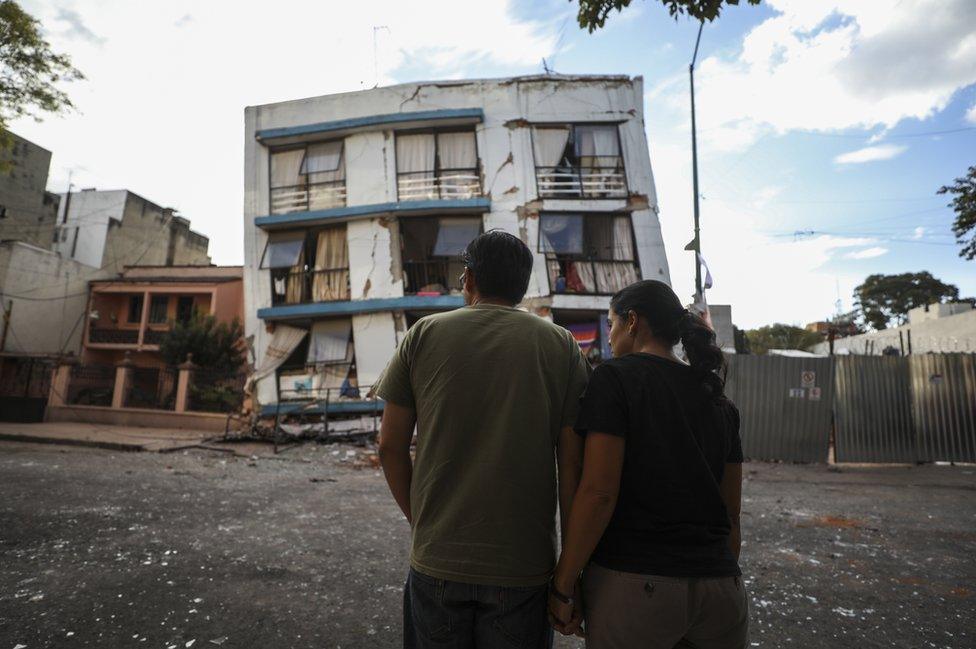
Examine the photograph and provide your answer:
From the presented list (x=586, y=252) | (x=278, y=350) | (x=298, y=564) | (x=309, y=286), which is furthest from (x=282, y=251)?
(x=298, y=564)

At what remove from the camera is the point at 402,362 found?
4.78 ft

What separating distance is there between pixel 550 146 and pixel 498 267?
49.0 ft

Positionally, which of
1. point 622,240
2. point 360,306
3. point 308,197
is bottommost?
point 360,306

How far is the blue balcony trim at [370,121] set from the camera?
15148 millimetres

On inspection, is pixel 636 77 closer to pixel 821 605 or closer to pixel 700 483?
pixel 821 605

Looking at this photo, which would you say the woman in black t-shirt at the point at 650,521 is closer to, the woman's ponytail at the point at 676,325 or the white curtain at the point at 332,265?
the woman's ponytail at the point at 676,325

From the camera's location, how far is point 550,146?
→ 15.4m

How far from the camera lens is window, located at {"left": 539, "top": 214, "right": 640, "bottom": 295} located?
Result: 48.1 feet

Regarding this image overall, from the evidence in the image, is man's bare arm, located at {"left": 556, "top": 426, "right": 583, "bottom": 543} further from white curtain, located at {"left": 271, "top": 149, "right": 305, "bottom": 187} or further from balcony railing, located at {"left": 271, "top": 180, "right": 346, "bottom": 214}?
white curtain, located at {"left": 271, "top": 149, "right": 305, "bottom": 187}

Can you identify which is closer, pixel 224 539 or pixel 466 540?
pixel 466 540

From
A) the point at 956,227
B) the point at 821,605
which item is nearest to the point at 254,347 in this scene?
the point at 821,605

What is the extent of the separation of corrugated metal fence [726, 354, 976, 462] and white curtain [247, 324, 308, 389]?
12.2m

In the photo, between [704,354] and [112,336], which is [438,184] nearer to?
[704,354]

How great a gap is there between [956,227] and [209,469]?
1944 cm
